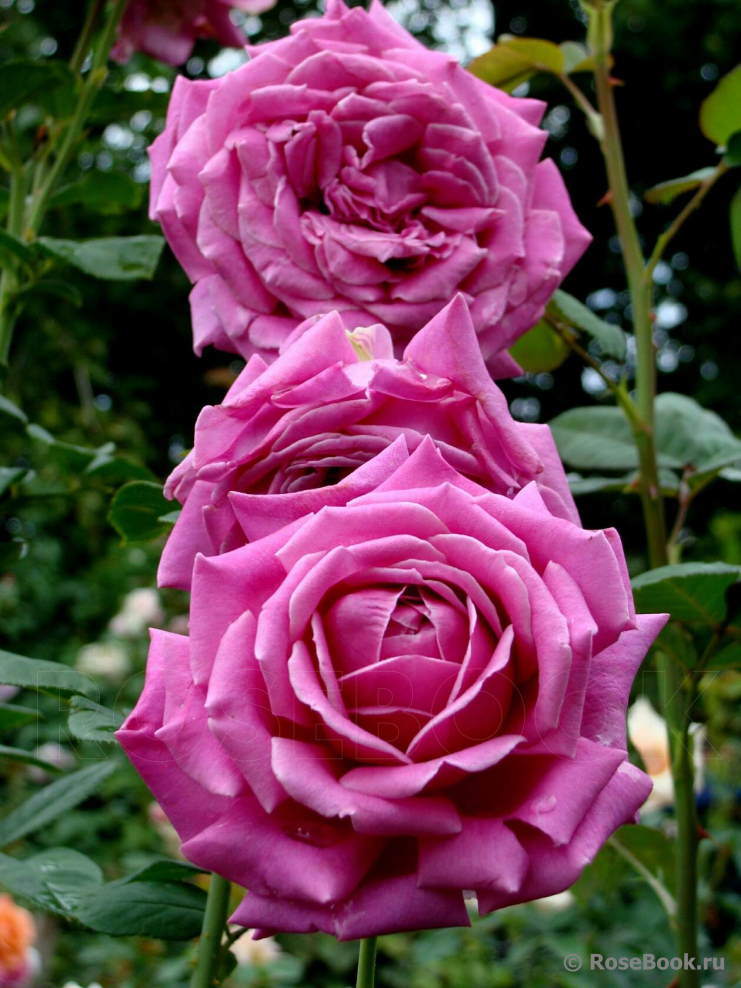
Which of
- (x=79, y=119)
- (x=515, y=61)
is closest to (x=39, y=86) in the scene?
(x=79, y=119)

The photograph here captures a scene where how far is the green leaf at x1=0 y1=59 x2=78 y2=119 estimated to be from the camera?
28.8 inches

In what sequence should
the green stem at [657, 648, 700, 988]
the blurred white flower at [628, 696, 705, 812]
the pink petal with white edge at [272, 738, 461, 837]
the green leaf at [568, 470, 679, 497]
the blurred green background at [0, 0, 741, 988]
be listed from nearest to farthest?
1. the pink petal with white edge at [272, 738, 461, 837]
2. the green stem at [657, 648, 700, 988]
3. the green leaf at [568, 470, 679, 497]
4. the blurred white flower at [628, 696, 705, 812]
5. the blurred green background at [0, 0, 741, 988]

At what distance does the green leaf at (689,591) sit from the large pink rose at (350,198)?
0.15 metres

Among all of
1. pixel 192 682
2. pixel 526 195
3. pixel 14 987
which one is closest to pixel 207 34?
pixel 526 195

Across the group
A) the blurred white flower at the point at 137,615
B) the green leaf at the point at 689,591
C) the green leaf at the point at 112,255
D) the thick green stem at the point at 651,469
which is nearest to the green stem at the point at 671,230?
the thick green stem at the point at 651,469

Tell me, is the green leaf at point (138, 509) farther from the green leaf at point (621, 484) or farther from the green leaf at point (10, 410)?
the green leaf at point (621, 484)

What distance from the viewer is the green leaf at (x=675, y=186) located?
774mm

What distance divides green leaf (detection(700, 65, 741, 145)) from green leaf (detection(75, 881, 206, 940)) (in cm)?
70

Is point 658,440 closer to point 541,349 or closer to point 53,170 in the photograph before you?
point 541,349

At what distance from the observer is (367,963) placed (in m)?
0.36

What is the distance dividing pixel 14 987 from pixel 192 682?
0.95 metres

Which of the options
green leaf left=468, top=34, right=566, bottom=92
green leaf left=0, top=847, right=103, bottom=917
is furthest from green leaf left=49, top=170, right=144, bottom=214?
green leaf left=0, top=847, right=103, bottom=917

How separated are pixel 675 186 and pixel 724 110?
0.23 feet

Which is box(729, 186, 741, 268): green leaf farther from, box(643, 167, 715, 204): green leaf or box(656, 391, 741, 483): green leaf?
box(656, 391, 741, 483): green leaf
